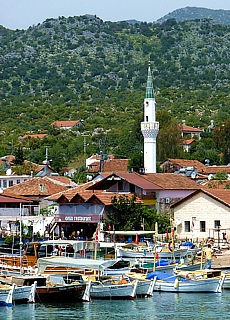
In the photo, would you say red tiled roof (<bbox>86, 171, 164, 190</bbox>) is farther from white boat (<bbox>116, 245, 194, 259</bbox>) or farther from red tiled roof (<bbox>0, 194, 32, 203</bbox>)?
white boat (<bbox>116, 245, 194, 259</bbox>)

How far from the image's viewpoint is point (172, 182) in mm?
72562

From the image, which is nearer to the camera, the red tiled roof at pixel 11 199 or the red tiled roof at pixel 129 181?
the red tiled roof at pixel 129 181

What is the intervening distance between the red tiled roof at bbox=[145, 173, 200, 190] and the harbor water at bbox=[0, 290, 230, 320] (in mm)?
28635

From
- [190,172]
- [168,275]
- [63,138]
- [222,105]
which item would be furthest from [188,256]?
[222,105]

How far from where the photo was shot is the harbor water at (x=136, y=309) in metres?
37.9

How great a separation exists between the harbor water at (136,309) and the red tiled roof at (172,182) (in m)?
28.6

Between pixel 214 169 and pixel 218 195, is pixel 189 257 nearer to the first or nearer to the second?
pixel 218 195

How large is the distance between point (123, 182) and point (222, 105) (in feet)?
372

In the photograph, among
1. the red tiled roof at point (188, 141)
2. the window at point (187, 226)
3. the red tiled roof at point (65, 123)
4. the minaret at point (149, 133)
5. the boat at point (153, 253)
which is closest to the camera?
the boat at point (153, 253)

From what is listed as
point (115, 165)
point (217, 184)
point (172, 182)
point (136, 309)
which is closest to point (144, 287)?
point (136, 309)

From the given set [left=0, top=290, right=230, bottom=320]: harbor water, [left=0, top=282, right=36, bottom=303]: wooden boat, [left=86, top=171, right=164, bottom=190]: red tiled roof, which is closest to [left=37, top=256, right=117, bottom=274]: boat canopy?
[left=0, top=290, right=230, bottom=320]: harbor water

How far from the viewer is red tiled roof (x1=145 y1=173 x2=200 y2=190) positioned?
233 feet

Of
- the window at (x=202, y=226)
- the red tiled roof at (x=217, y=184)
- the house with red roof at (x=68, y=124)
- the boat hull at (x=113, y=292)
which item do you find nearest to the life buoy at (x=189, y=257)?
the boat hull at (x=113, y=292)

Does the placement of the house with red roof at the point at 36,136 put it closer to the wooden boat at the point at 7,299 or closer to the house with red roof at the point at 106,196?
the house with red roof at the point at 106,196
